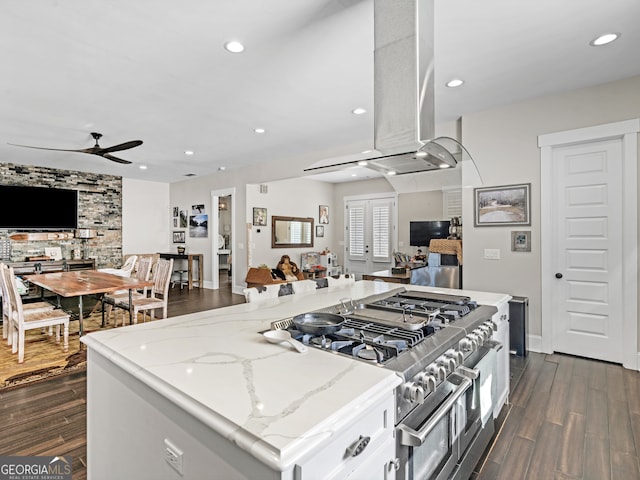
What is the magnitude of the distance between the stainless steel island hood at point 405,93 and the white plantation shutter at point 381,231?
20.7ft

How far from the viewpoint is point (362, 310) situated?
192 cm

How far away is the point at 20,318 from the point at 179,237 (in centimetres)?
541

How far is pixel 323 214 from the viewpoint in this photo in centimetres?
906

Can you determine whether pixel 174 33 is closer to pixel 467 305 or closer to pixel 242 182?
pixel 467 305

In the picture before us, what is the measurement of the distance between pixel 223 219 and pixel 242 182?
337cm

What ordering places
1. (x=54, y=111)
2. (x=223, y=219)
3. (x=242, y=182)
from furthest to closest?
1. (x=223, y=219)
2. (x=242, y=182)
3. (x=54, y=111)

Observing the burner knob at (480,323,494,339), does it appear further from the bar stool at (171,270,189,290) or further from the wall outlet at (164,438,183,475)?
the bar stool at (171,270,189,290)

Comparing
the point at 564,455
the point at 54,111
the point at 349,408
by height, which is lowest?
the point at 564,455

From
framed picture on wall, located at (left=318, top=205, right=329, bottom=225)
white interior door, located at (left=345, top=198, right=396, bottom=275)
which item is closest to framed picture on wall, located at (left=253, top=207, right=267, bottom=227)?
framed picture on wall, located at (left=318, top=205, right=329, bottom=225)

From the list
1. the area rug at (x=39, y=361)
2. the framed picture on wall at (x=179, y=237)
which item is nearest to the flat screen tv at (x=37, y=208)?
the framed picture on wall at (x=179, y=237)

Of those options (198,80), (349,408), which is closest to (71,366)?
(198,80)

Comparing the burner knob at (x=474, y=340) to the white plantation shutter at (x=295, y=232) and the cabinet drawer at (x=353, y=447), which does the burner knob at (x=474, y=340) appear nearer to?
the cabinet drawer at (x=353, y=447)

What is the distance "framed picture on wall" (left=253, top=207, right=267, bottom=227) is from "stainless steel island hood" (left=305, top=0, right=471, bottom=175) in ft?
18.3

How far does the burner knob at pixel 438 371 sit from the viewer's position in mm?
1235
